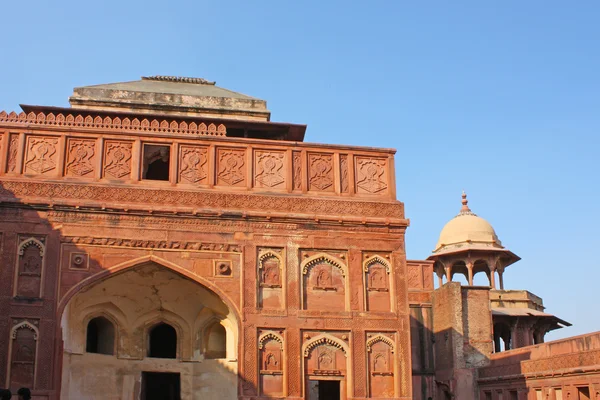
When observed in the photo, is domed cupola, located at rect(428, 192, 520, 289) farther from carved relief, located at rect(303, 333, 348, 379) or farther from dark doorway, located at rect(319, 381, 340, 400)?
carved relief, located at rect(303, 333, 348, 379)

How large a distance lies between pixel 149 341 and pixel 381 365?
4603 mm

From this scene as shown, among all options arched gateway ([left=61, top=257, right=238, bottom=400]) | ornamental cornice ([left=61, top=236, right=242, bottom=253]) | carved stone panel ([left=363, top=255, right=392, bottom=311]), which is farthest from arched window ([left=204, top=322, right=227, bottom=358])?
carved stone panel ([left=363, top=255, right=392, bottom=311])

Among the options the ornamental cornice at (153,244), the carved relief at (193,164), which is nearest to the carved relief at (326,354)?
the ornamental cornice at (153,244)

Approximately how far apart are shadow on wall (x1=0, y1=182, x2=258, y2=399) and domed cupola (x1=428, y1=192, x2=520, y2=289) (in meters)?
12.0

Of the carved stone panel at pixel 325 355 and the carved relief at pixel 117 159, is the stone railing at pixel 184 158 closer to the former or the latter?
the carved relief at pixel 117 159

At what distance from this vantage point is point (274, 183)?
13.8 metres

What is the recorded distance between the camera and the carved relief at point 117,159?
1334cm

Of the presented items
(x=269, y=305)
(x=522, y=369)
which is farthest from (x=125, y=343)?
(x=522, y=369)

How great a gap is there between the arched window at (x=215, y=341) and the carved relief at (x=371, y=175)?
12.6 ft

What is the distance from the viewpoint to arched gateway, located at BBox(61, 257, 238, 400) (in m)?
13.5

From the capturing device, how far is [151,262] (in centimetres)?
1285

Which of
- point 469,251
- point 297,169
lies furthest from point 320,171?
point 469,251

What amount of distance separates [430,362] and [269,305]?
8637 mm

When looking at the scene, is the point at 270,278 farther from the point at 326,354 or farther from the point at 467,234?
the point at 467,234
